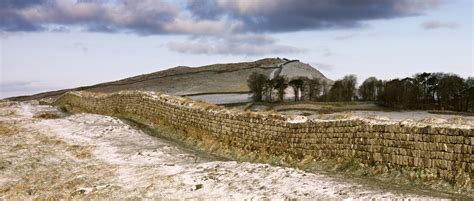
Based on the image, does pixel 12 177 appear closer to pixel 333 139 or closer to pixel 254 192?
pixel 254 192

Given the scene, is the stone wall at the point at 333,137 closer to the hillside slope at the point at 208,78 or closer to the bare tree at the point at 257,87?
the bare tree at the point at 257,87

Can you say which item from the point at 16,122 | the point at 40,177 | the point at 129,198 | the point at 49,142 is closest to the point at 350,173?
the point at 129,198

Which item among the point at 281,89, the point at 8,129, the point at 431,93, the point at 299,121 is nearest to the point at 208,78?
the point at 281,89

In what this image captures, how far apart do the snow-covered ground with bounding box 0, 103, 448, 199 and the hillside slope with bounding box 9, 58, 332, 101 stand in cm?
5635

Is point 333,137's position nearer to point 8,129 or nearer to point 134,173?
point 134,173

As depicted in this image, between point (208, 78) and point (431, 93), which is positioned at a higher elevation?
point (208, 78)

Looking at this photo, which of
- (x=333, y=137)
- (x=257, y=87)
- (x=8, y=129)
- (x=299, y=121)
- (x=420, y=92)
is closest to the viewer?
(x=333, y=137)

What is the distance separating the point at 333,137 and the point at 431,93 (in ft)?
94.2

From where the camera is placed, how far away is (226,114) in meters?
24.0

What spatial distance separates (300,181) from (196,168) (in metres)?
4.19

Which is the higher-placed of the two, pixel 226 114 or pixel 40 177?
pixel 226 114

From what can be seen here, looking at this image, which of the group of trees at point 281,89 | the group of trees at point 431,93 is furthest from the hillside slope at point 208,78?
the group of trees at point 431,93

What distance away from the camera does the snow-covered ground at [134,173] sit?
46.3 ft

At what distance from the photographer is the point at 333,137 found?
1795 centimetres
